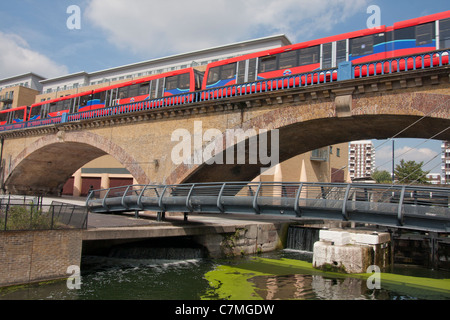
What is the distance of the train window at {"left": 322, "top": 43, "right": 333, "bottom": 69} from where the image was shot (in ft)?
51.8

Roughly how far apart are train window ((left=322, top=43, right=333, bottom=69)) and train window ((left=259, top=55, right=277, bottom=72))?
8.33 ft

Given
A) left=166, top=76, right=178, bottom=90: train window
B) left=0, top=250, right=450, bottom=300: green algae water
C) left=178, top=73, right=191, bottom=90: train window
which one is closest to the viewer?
left=0, top=250, right=450, bottom=300: green algae water

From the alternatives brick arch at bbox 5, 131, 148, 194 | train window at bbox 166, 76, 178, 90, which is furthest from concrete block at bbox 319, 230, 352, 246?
brick arch at bbox 5, 131, 148, 194

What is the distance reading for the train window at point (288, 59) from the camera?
670 inches

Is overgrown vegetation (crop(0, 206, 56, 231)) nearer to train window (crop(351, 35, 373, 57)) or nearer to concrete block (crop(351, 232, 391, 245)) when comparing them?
concrete block (crop(351, 232, 391, 245))

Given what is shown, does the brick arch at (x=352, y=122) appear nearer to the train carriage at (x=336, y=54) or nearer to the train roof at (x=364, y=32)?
the train carriage at (x=336, y=54)

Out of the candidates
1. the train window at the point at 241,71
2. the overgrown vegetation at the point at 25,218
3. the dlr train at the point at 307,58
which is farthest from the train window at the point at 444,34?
the overgrown vegetation at the point at 25,218

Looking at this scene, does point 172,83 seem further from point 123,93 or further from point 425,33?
point 425,33

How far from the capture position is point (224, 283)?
11.5 m

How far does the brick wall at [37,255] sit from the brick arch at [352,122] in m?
9.48

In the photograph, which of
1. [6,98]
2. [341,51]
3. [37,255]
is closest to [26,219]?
[37,255]

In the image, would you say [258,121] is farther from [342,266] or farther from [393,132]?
[342,266]

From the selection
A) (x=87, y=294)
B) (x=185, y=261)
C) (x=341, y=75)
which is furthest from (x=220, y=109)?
(x=87, y=294)

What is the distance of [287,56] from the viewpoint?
17.2 m
